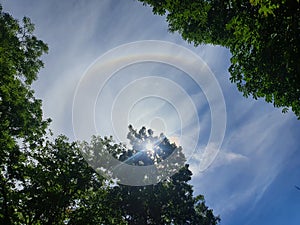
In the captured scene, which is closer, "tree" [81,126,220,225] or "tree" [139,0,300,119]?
"tree" [139,0,300,119]

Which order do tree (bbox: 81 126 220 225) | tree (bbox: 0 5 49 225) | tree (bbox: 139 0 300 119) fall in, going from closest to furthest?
tree (bbox: 139 0 300 119)
tree (bbox: 0 5 49 225)
tree (bbox: 81 126 220 225)

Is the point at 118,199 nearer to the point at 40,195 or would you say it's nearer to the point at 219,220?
the point at 40,195

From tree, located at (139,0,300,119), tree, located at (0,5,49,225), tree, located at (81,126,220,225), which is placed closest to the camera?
tree, located at (139,0,300,119)

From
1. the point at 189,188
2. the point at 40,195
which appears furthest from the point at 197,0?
the point at 189,188

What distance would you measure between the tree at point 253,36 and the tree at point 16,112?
35.1ft

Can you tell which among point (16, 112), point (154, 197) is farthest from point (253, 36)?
point (154, 197)

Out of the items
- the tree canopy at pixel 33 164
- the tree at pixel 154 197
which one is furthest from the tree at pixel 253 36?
the tree at pixel 154 197

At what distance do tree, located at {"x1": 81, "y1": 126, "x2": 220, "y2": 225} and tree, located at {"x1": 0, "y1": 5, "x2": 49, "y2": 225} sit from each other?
9.84 metres

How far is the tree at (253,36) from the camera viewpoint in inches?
296

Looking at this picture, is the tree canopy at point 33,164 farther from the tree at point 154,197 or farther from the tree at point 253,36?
the tree at point 253,36

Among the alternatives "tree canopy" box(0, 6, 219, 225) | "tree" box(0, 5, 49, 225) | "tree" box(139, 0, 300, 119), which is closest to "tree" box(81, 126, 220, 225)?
"tree canopy" box(0, 6, 219, 225)

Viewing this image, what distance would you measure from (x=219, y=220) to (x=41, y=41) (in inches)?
1271

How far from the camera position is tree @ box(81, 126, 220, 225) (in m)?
28.7

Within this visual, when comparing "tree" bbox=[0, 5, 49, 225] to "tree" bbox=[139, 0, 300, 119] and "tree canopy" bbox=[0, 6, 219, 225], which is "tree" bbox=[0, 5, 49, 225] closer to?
"tree canopy" bbox=[0, 6, 219, 225]
